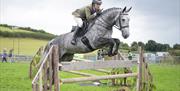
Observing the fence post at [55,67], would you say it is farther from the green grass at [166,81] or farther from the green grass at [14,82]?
the green grass at [166,81]

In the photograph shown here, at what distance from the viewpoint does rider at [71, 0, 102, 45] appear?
29.4 feet

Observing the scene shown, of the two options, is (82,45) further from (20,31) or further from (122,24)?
(20,31)

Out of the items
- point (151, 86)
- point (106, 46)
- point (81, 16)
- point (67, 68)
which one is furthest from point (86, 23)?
point (151, 86)

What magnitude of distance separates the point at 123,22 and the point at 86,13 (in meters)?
0.95

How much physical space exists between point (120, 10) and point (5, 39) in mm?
28139

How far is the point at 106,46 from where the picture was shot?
8.67 metres

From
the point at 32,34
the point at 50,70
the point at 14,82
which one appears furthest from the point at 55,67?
the point at 32,34

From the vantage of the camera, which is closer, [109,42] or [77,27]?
[109,42]

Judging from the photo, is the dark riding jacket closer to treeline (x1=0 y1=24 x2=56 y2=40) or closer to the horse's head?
the horse's head

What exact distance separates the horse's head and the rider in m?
0.56

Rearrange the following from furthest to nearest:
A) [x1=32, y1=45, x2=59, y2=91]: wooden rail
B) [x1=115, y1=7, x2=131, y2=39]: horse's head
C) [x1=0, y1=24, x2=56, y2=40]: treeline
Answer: [x1=0, y1=24, x2=56, y2=40]: treeline → [x1=115, y1=7, x2=131, y2=39]: horse's head → [x1=32, y1=45, x2=59, y2=91]: wooden rail

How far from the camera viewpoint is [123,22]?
842cm

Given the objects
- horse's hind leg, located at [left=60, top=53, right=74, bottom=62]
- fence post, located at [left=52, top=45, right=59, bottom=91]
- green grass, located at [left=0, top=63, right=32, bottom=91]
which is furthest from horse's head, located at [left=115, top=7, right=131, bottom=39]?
Result: green grass, located at [left=0, top=63, right=32, bottom=91]

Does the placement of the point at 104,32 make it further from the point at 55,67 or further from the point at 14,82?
the point at 14,82
